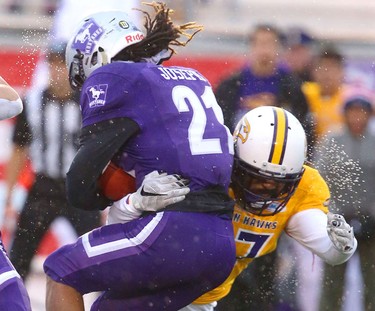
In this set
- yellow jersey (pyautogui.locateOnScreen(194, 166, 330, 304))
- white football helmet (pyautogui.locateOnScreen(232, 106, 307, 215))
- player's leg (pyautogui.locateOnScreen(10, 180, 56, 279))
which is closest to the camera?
white football helmet (pyautogui.locateOnScreen(232, 106, 307, 215))

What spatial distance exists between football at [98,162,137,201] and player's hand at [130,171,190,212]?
0.15 metres

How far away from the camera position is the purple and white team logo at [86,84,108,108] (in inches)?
178

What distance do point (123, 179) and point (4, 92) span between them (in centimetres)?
60

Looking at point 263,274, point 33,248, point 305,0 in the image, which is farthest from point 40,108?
point 305,0

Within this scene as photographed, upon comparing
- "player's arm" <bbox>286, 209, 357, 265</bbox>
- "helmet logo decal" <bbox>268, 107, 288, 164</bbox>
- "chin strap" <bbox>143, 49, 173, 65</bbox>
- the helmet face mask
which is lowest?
"player's arm" <bbox>286, 209, 357, 265</bbox>

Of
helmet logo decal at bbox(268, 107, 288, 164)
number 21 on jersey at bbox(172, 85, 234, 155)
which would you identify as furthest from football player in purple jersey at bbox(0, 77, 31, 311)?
helmet logo decal at bbox(268, 107, 288, 164)

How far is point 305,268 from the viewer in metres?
7.62

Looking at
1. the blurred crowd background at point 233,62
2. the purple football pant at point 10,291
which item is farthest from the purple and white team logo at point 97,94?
the blurred crowd background at point 233,62

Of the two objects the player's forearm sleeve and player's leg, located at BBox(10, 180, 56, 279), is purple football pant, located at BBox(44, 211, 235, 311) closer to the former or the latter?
the player's forearm sleeve

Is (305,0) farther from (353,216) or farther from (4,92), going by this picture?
(4,92)

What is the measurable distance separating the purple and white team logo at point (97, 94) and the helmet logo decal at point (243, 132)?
2.54 ft

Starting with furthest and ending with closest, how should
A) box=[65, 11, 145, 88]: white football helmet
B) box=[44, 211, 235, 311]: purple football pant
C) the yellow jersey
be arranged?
the yellow jersey, box=[65, 11, 145, 88]: white football helmet, box=[44, 211, 235, 311]: purple football pant

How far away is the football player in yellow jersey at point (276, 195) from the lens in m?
4.93

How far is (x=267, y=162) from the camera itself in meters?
4.91
